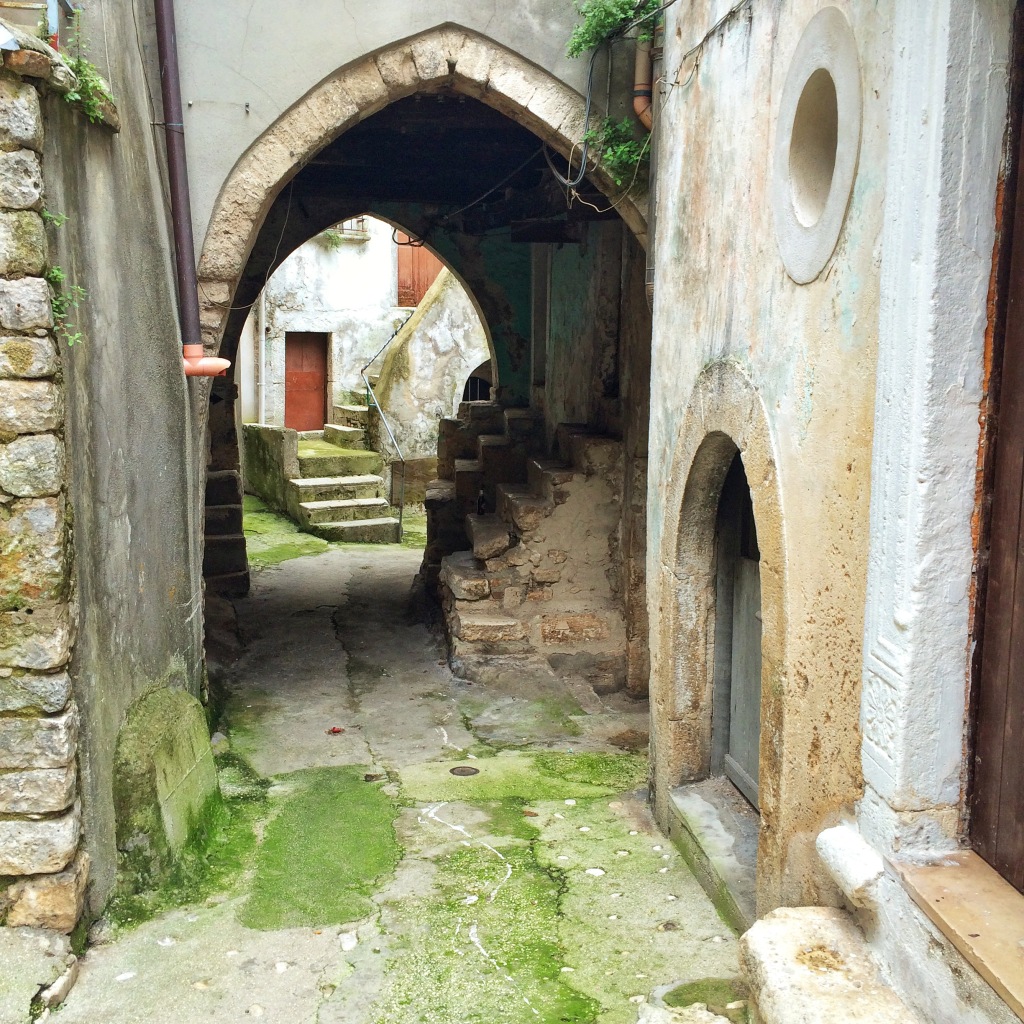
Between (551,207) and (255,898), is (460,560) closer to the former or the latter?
(551,207)

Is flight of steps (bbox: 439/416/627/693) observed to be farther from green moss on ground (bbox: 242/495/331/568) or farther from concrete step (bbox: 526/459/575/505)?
green moss on ground (bbox: 242/495/331/568)

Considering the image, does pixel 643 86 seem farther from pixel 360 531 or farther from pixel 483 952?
pixel 360 531

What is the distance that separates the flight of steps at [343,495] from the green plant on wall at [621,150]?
8882 millimetres

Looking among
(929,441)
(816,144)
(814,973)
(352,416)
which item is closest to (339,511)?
(352,416)

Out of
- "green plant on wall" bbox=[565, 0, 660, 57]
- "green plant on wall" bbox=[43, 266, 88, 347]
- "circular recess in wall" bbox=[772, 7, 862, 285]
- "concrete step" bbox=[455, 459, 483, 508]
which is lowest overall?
"concrete step" bbox=[455, 459, 483, 508]

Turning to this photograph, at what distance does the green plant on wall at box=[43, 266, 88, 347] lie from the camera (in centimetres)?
353

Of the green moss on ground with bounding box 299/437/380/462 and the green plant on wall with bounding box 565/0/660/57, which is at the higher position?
the green plant on wall with bounding box 565/0/660/57

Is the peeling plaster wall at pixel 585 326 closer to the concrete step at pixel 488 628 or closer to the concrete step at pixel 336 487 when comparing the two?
the concrete step at pixel 488 628

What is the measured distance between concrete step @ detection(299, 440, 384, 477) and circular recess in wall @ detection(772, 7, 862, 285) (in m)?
12.4

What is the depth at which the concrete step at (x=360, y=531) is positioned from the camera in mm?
13898

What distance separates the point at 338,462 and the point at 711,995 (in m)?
12.6

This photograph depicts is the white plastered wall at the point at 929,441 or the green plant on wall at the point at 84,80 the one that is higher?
the green plant on wall at the point at 84,80

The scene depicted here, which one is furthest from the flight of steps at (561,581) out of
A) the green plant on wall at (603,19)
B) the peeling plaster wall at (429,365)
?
the peeling plaster wall at (429,365)

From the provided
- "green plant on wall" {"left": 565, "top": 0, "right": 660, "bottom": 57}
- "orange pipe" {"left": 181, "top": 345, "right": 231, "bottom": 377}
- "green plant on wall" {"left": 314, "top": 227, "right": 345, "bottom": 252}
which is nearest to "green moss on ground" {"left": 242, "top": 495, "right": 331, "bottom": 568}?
"orange pipe" {"left": 181, "top": 345, "right": 231, "bottom": 377}
